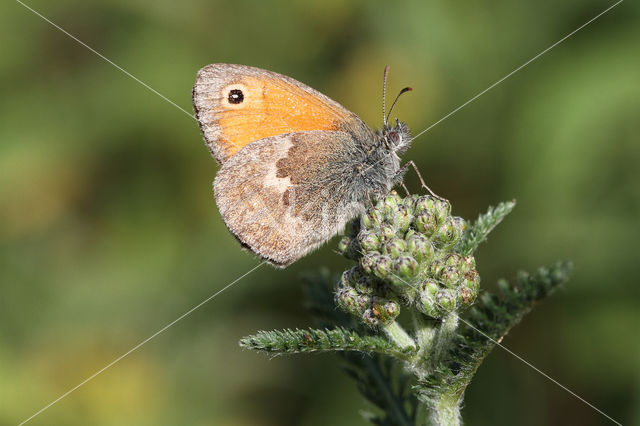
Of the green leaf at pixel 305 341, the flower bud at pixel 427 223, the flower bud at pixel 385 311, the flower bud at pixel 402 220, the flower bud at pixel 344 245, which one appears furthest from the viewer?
the flower bud at pixel 344 245

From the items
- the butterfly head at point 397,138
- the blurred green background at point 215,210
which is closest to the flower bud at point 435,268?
the butterfly head at point 397,138

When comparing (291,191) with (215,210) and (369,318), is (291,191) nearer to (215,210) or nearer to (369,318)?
(369,318)

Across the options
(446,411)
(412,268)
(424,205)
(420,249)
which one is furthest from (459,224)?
(446,411)

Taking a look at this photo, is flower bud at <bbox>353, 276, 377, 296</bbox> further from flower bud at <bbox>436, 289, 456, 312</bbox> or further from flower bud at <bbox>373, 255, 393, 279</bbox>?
flower bud at <bbox>436, 289, 456, 312</bbox>

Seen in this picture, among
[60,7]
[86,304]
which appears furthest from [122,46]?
[86,304]

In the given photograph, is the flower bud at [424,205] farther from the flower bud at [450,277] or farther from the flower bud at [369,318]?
the flower bud at [369,318]

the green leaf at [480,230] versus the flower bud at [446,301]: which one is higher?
the green leaf at [480,230]

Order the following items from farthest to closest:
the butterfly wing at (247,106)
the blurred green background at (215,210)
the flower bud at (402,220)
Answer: the blurred green background at (215,210) → the butterfly wing at (247,106) → the flower bud at (402,220)

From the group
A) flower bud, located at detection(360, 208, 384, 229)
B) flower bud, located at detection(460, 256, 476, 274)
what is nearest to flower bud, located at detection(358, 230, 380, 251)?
flower bud, located at detection(360, 208, 384, 229)
